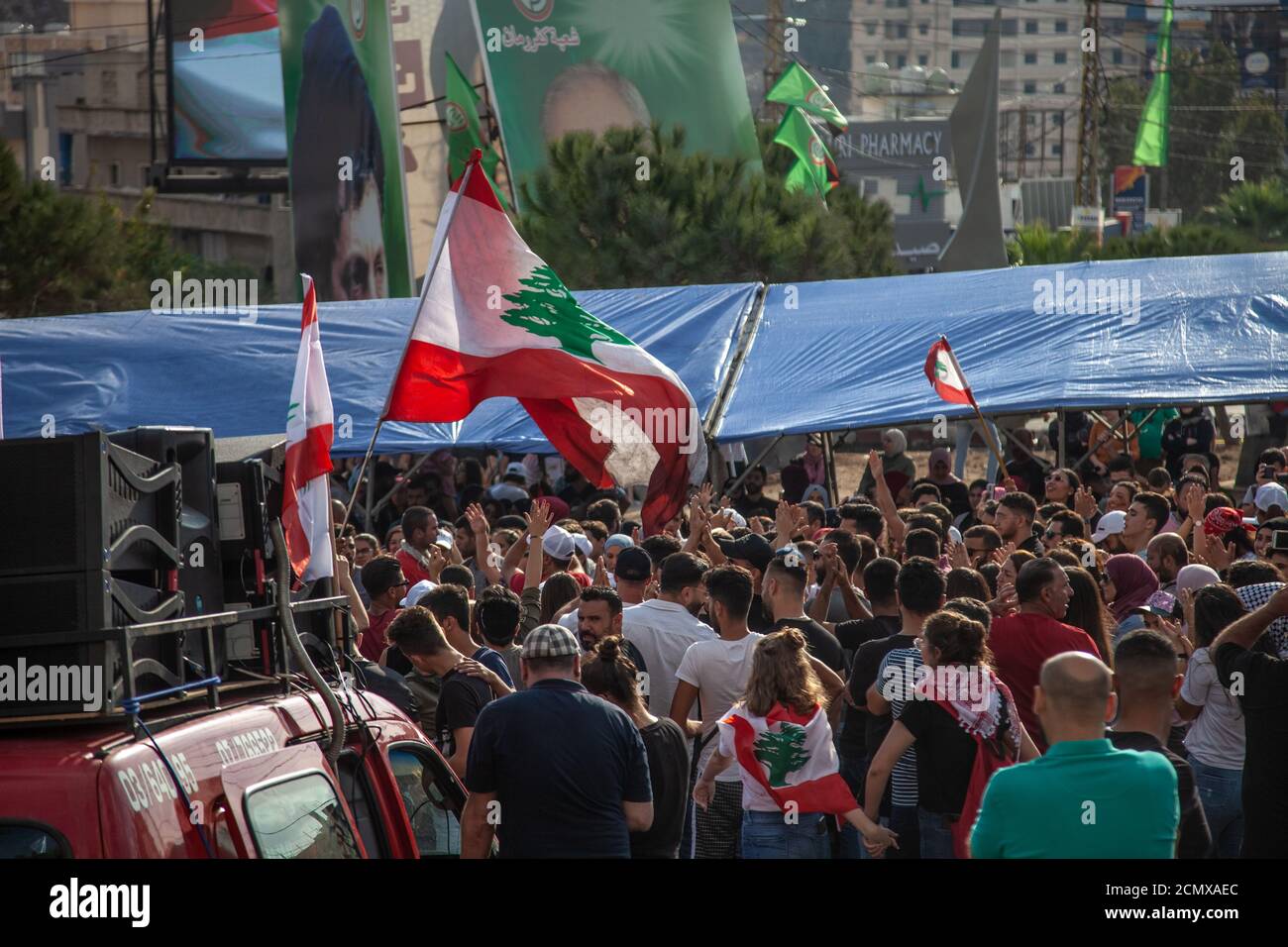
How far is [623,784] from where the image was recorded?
530 centimetres

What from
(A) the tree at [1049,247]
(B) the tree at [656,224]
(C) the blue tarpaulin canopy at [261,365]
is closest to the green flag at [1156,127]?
(A) the tree at [1049,247]

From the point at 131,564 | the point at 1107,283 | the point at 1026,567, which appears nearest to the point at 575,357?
the point at 1026,567

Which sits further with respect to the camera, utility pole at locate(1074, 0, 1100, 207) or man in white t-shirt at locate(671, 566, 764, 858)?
utility pole at locate(1074, 0, 1100, 207)

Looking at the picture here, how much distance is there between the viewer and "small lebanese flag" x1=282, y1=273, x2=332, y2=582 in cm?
523

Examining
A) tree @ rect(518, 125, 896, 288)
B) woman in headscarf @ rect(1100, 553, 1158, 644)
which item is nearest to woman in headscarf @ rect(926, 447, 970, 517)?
woman in headscarf @ rect(1100, 553, 1158, 644)

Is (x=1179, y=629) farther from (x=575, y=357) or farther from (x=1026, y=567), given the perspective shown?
(x=575, y=357)

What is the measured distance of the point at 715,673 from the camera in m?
6.83

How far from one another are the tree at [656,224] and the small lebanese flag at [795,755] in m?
20.6

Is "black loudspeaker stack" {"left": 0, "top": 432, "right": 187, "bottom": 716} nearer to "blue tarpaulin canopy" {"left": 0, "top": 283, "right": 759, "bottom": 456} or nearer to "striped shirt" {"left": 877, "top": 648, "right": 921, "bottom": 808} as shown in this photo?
"striped shirt" {"left": 877, "top": 648, "right": 921, "bottom": 808}

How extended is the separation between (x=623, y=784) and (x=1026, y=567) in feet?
7.39

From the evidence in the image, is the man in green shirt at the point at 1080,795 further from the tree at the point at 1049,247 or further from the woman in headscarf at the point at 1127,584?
the tree at the point at 1049,247

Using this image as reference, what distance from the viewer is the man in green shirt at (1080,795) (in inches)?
158

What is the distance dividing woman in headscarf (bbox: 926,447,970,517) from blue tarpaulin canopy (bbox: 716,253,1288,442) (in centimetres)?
60

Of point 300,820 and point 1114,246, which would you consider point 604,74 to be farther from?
point 300,820
